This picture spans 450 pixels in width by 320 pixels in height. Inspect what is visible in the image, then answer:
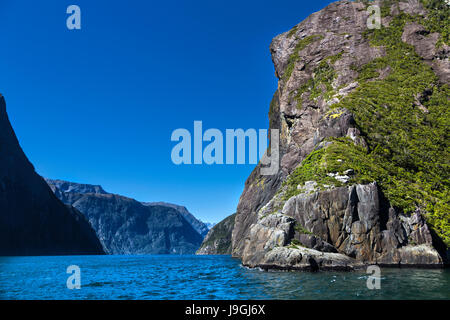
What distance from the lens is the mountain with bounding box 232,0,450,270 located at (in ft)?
137

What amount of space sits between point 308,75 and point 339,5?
2789 centimetres

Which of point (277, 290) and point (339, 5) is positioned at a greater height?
point (339, 5)

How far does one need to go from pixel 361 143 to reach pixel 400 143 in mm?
7575

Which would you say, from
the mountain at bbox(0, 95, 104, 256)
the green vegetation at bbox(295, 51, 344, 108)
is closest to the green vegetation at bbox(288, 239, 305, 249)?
the green vegetation at bbox(295, 51, 344, 108)

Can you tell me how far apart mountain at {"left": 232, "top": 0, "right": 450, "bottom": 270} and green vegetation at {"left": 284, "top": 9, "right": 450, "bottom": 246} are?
21 centimetres

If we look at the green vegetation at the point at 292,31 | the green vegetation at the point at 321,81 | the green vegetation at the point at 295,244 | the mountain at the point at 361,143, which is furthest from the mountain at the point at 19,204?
the green vegetation at the point at 295,244

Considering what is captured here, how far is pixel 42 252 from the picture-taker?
185750mm

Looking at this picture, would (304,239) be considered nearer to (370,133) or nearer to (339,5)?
(370,133)

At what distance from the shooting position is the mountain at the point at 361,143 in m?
41.9

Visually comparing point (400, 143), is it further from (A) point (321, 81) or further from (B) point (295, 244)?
(A) point (321, 81)

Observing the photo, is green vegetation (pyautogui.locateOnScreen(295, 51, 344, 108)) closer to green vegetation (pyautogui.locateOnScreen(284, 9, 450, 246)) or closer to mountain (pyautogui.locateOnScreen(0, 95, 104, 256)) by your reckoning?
green vegetation (pyautogui.locateOnScreen(284, 9, 450, 246))

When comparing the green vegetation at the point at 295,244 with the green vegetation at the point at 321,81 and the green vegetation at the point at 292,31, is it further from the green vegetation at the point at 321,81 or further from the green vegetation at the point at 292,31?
the green vegetation at the point at 292,31
